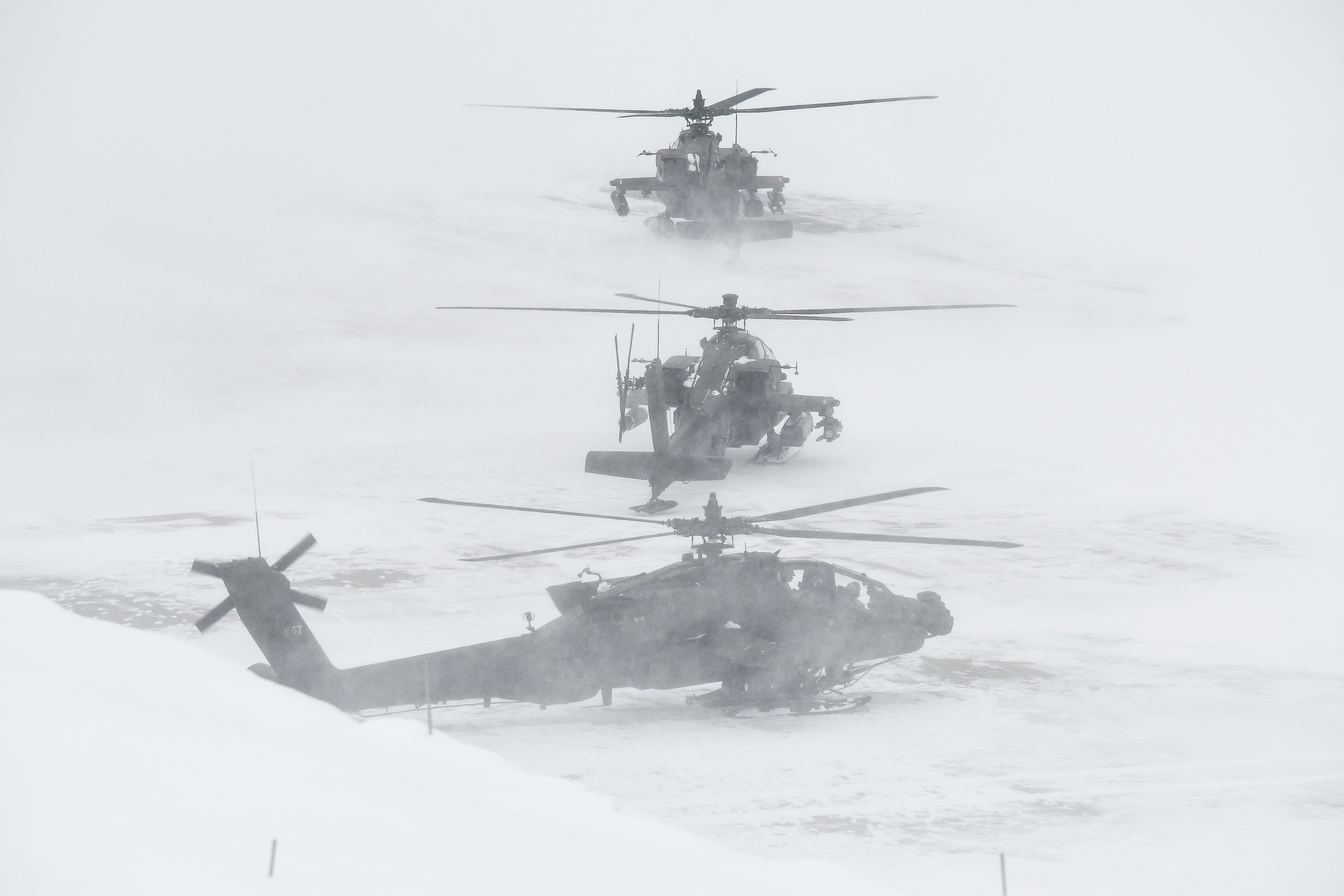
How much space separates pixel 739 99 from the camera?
1775 centimetres

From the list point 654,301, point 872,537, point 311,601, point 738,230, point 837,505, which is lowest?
point 311,601

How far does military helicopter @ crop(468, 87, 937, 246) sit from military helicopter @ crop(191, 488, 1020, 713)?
15451mm

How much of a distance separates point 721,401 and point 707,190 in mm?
10549

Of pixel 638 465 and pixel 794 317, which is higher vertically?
pixel 794 317

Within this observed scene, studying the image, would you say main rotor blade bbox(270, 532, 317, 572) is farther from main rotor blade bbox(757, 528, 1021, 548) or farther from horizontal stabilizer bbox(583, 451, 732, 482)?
horizontal stabilizer bbox(583, 451, 732, 482)

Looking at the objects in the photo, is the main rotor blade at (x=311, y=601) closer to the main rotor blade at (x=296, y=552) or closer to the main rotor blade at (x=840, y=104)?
the main rotor blade at (x=296, y=552)

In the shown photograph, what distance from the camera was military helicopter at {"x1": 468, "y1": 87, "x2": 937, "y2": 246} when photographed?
2655 centimetres

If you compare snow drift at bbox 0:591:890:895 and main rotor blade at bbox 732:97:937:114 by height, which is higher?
main rotor blade at bbox 732:97:937:114

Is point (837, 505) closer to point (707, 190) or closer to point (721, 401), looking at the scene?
point (721, 401)

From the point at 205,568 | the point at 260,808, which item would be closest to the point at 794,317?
the point at 205,568

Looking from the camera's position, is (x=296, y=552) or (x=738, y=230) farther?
(x=738, y=230)

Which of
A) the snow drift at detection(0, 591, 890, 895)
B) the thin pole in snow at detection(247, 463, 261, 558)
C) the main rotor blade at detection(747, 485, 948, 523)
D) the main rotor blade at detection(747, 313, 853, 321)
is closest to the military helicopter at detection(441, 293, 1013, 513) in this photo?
Result: the main rotor blade at detection(747, 313, 853, 321)

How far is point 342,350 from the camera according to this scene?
25938 millimetres

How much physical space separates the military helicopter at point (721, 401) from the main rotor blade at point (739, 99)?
114 inches
